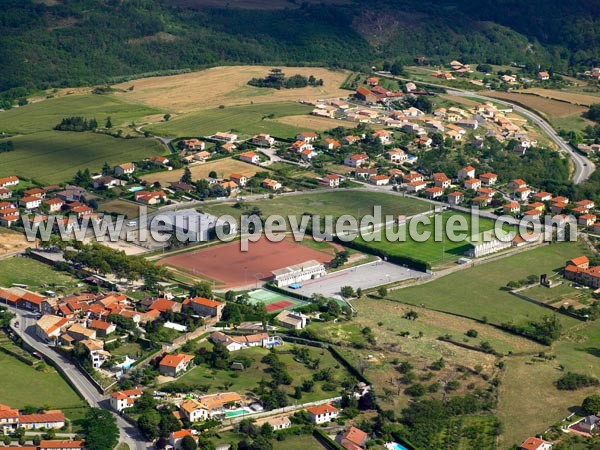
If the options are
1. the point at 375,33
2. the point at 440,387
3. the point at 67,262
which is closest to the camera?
the point at 440,387

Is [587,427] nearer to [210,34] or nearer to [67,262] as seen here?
[67,262]

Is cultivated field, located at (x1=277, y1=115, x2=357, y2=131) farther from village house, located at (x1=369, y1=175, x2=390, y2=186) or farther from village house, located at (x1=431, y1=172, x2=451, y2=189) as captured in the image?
village house, located at (x1=431, y1=172, x2=451, y2=189)

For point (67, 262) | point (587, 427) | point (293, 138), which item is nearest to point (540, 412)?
point (587, 427)

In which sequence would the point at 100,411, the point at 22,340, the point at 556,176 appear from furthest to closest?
the point at 556,176 < the point at 22,340 < the point at 100,411

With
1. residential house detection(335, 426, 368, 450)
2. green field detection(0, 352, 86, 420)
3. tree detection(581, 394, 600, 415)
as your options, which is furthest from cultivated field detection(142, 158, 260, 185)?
tree detection(581, 394, 600, 415)

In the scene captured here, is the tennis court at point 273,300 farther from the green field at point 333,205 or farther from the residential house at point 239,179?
the residential house at point 239,179

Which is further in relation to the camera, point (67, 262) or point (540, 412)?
point (67, 262)

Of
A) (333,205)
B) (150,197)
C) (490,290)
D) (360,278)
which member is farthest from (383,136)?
(490,290)
